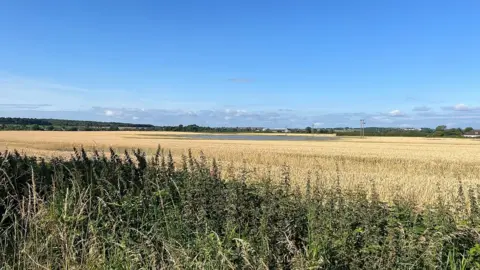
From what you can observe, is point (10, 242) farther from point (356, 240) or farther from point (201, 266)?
point (356, 240)

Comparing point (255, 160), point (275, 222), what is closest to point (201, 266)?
point (275, 222)

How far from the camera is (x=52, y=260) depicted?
3.89 m

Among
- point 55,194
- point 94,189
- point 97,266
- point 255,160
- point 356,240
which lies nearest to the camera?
point 97,266

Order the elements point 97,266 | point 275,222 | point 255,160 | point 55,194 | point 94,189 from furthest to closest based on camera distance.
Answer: point 255,160
point 94,189
point 55,194
point 275,222
point 97,266

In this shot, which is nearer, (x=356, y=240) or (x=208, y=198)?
(x=356, y=240)

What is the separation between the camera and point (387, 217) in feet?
16.0

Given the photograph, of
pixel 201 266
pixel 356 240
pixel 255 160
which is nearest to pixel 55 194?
pixel 201 266

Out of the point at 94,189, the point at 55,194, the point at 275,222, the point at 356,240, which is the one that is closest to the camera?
the point at 356,240

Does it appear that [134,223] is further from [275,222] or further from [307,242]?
[307,242]

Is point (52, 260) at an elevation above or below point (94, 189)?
below

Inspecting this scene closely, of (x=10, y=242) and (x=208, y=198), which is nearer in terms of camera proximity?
(x=10, y=242)

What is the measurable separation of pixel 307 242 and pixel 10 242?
3.37 m

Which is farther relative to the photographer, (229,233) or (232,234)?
(229,233)

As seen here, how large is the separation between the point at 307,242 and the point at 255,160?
29479 millimetres
